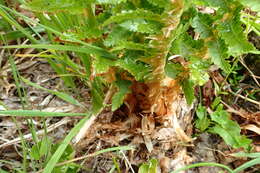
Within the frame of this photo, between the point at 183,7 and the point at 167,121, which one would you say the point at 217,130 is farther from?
the point at 183,7

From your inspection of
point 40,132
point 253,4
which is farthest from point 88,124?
point 253,4

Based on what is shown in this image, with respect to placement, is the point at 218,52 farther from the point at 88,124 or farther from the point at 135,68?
the point at 88,124

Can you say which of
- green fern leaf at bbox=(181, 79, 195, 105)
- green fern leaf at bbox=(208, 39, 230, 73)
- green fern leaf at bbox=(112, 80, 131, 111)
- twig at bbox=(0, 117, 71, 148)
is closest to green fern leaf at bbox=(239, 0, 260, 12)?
green fern leaf at bbox=(208, 39, 230, 73)

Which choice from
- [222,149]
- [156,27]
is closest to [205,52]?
[156,27]

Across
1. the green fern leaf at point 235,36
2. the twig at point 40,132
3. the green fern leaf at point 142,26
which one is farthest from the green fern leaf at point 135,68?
the twig at point 40,132

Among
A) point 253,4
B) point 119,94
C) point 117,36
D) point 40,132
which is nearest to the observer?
point 253,4

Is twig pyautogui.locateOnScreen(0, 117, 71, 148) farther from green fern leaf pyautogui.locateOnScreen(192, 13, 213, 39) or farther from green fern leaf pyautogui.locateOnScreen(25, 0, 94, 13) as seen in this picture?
green fern leaf pyautogui.locateOnScreen(192, 13, 213, 39)

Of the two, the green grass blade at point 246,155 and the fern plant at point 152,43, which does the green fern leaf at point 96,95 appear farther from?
the green grass blade at point 246,155

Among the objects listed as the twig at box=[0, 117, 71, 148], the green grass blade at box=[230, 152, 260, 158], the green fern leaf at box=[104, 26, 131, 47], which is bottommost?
the green grass blade at box=[230, 152, 260, 158]
